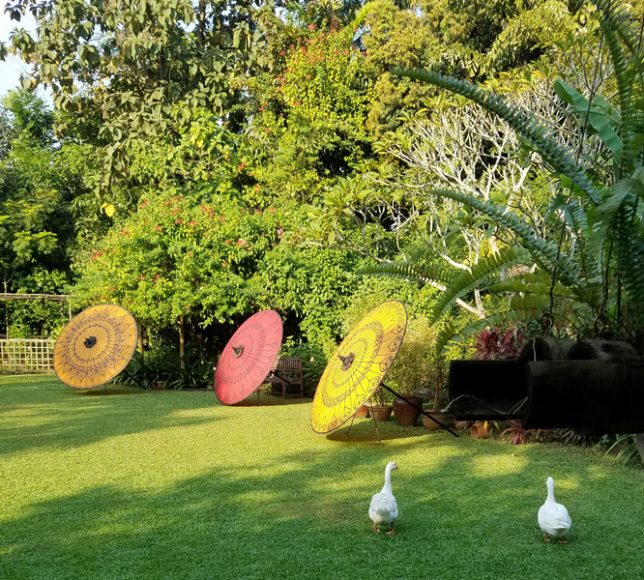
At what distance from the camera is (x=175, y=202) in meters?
13.2

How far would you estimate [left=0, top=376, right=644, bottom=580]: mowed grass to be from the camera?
3.91m

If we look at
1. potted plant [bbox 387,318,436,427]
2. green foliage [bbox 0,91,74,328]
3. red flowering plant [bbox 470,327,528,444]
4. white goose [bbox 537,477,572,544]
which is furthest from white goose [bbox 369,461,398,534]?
green foliage [bbox 0,91,74,328]

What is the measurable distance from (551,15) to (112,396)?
993 cm

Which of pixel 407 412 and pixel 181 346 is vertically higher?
pixel 181 346

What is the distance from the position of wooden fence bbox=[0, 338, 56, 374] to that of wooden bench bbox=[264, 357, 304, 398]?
20.5 feet

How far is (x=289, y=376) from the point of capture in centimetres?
1159

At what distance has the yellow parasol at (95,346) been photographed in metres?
11.7

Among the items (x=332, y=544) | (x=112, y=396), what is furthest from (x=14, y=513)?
(x=112, y=396)

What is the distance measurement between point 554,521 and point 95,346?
31.0 ft

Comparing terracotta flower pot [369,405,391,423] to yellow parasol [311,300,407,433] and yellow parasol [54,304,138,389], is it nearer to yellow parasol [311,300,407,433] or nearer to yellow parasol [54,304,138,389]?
yellow parasol [311,300,407,433]

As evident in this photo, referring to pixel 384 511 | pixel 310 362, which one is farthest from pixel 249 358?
pixel 384 511

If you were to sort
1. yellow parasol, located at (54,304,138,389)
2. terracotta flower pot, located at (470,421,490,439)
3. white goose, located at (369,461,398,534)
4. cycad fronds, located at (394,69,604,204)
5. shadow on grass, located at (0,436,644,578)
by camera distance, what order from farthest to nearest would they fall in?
yellow parasol, located at (54,304,138,389), terracotta flower pot, located at (470,421,490,439), white goose, located at (369,461,398,534), shadow on grass, located at (0,436,644,578), cycad fronds, located at (394,69,604,204)

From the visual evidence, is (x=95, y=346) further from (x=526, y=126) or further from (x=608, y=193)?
(x=608, y=193)

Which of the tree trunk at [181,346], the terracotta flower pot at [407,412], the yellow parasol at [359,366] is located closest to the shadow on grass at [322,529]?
the yellow parasol at [359,366]
